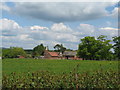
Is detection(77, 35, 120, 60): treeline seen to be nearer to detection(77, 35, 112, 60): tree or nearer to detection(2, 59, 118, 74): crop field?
detection(77, 35, 112, 60): tree

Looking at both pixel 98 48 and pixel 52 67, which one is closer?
pixel 52 67

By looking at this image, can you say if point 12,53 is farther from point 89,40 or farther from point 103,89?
point 103,89

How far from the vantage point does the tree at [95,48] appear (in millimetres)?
51375

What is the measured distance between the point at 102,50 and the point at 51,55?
1726cm

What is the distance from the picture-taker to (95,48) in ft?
171

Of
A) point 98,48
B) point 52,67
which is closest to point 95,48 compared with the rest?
point 98,48

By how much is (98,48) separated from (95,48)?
137 cm

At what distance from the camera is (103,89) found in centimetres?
465

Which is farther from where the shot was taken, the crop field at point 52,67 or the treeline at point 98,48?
the treeline at point 98,48

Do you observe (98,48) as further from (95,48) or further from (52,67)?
(52,67)

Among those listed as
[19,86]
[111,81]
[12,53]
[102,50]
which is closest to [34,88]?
[19,86]

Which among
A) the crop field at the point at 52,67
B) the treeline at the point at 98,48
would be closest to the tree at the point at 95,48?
the treeline at the point at 98,48

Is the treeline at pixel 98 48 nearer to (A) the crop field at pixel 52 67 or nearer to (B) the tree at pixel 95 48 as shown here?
(B) the tree at pixel 95 48

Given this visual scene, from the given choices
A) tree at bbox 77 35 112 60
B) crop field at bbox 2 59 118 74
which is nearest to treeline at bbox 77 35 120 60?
tree at bbox 77 35 112 60
